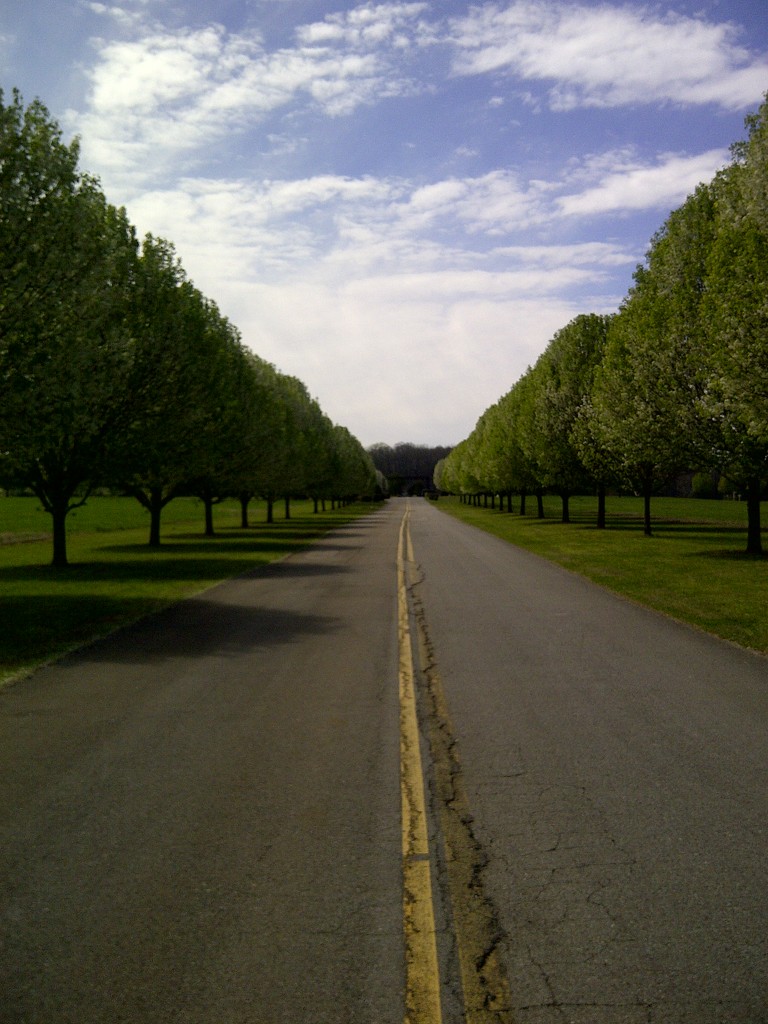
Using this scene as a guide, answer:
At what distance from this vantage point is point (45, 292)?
17.4m

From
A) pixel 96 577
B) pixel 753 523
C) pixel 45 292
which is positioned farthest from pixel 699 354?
pixel 45 292

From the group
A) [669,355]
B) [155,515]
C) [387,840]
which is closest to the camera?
[387,840]

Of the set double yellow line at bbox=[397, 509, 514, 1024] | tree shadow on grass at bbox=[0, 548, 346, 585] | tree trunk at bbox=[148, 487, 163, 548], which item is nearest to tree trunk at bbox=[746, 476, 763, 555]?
tree shadow on grass at bbox=[0, 548, 346, 585]

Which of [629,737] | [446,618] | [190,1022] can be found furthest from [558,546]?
[190,1022]

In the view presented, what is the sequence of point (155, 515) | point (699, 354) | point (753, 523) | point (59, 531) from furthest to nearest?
point (155, 515) < point (753, 523) < point (699, 354) < point (59, 531)

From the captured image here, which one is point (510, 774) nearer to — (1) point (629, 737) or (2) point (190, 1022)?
(1) point (629, 737)

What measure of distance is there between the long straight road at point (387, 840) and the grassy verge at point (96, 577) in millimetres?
2819

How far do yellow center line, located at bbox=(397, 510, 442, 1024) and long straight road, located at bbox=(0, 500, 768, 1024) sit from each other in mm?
15

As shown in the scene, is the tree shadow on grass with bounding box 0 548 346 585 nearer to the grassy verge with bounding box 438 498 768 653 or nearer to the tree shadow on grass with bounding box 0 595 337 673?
the tree shadow on grass with bounding box 0 595 337 673

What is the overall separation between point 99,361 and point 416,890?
1873 centimetres

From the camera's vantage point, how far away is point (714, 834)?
17.7 feet

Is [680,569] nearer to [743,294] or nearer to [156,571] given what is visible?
[743,294]

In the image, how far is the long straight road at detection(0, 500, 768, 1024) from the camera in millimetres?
3766

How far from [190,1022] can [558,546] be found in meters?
32.2
